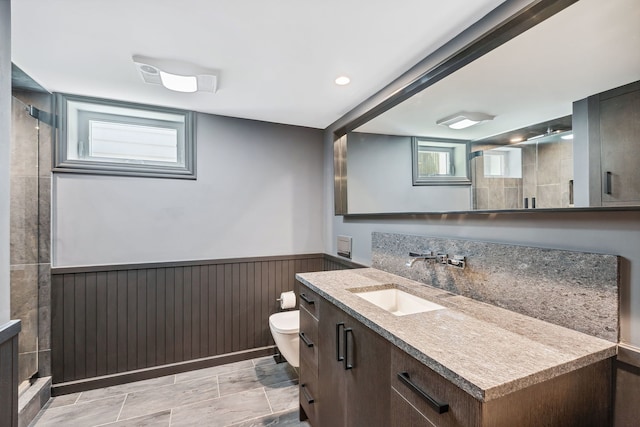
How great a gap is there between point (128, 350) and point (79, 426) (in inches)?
22.5

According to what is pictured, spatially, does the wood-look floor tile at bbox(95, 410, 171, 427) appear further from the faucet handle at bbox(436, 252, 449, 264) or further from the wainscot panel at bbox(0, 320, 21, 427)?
the faucet handle at bbox(436, 252, 449, 264)

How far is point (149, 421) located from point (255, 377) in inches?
30.7

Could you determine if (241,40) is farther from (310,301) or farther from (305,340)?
(305,340)

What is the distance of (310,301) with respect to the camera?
179cm

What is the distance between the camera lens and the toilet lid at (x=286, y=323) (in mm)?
2289

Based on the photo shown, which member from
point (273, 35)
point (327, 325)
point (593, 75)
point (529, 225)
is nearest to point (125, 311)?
point (327, 325)

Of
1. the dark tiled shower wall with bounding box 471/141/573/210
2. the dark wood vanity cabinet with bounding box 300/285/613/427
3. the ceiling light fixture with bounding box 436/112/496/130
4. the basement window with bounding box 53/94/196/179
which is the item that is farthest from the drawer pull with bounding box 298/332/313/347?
the basement window with bounding box 53/94/196/179

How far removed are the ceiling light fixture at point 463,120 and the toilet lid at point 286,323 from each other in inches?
68.7

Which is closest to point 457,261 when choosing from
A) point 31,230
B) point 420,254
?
point 420,254

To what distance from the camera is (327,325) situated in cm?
157

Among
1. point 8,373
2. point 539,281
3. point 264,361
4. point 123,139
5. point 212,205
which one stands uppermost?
point 123,139

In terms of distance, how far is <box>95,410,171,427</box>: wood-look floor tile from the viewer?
6.25 ft

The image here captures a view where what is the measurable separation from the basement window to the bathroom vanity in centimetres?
189

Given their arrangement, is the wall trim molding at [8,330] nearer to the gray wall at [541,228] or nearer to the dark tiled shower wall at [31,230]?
the dark tiled shower wall at [31,230]
